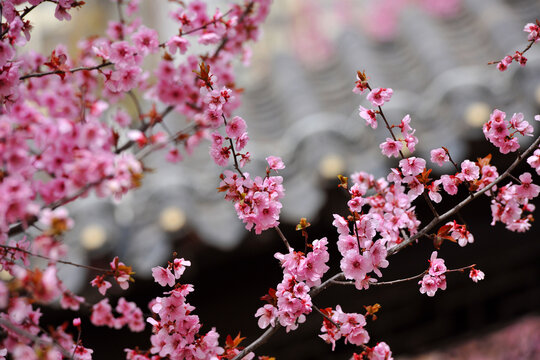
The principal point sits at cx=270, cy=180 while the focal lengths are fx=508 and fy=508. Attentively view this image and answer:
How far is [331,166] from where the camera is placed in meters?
2.46

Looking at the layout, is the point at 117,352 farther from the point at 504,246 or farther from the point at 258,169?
the point at 504,246

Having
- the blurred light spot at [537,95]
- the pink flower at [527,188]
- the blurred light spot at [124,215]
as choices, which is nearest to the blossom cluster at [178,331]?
the pink flower at [527,188]

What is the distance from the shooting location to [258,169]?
9.11 ft

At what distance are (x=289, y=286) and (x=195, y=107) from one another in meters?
1.05

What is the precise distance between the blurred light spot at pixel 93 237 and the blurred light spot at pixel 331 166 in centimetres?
112

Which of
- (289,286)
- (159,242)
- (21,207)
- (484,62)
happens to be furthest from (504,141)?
(484,62)

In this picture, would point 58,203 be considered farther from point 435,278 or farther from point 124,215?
point 124,215

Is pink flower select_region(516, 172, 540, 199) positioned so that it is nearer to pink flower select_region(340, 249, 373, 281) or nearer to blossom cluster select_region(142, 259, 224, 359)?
pink flower select_region(340, 249, 373, 281)

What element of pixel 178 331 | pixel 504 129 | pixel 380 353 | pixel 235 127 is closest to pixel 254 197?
pixel 235 127

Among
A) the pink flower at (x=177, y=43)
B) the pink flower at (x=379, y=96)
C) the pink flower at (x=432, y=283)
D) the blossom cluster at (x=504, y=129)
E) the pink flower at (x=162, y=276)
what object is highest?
the pink flower at (x=177, y=43)

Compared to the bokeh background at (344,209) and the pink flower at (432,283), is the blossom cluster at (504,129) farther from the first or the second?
the bokeh background at (344,209)

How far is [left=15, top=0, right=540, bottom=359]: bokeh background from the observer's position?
246cm

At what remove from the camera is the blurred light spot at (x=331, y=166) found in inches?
95.7

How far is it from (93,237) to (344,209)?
1225mm
